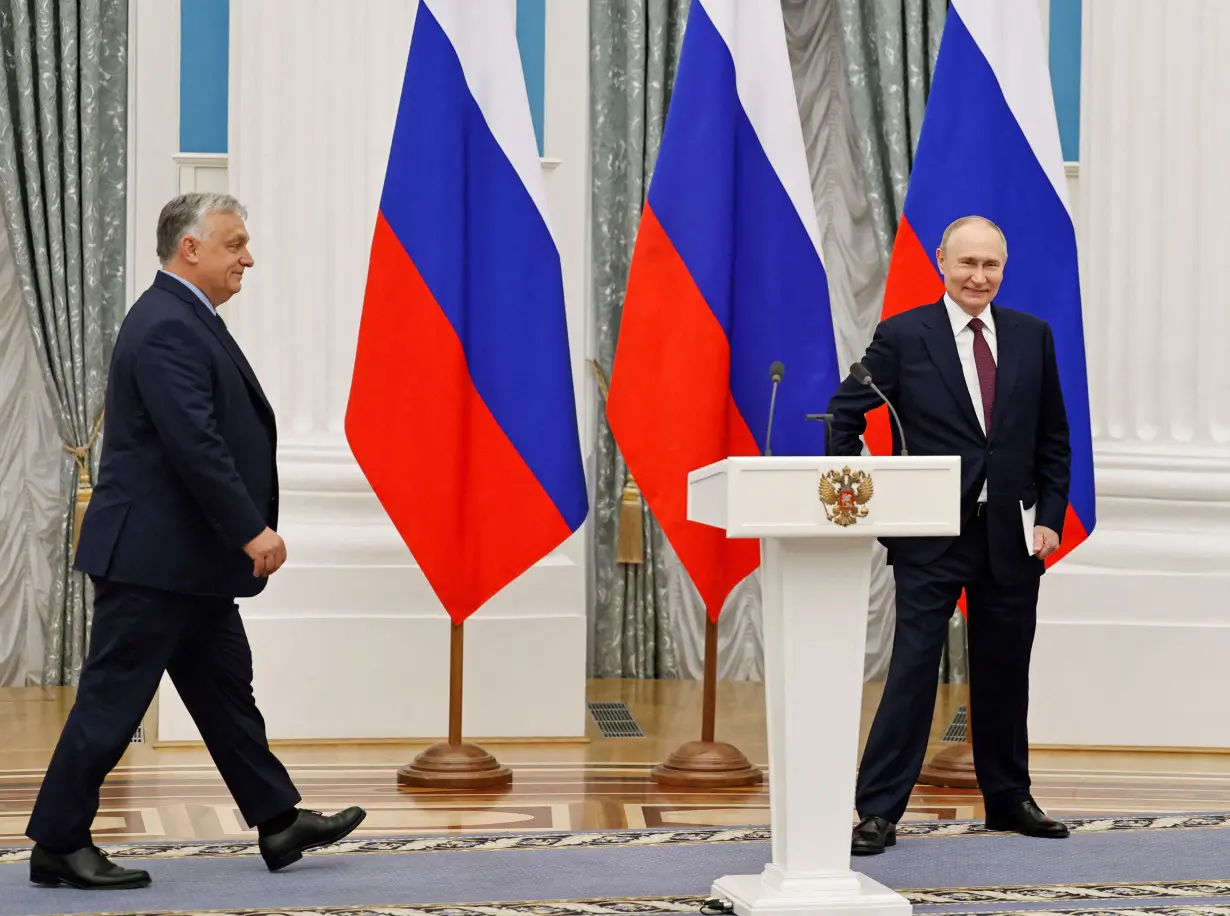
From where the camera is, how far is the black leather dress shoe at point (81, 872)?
11.0ft

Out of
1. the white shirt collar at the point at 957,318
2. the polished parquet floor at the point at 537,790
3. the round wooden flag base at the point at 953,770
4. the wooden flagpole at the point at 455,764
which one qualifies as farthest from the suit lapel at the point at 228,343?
the round wooden flag base at the point at 953,770

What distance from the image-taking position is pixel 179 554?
3.38 metres

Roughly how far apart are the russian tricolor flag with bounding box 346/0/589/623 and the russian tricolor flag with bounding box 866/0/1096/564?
1058 mm

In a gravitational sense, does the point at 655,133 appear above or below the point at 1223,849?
above

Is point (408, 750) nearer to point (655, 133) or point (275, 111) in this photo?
point (275, 111)

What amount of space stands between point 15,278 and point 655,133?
8.97 feet

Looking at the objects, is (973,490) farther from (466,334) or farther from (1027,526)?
(466,334)

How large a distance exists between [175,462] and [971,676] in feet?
6.43

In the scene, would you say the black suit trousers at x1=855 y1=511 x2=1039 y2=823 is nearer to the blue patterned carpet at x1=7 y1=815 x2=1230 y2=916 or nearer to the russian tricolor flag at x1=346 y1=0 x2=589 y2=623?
the blue patterned carpet at x1=7 y1=815 x2=1230 y2=916

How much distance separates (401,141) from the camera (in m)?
4.71

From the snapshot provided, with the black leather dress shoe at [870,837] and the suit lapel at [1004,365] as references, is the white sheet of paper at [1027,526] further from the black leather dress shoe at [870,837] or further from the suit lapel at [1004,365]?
the black leather dress shoe at [870,837]

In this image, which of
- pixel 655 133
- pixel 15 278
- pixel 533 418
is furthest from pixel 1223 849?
pixel 15 278

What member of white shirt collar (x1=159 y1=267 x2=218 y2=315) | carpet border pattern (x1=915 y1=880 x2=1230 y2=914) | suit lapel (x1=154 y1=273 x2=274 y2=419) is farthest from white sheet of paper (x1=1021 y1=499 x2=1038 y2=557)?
white shirt collar (x1=159 y1=267 x2=218 y2=315)

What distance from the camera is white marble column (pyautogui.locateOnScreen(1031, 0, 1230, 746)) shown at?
5445 mm
